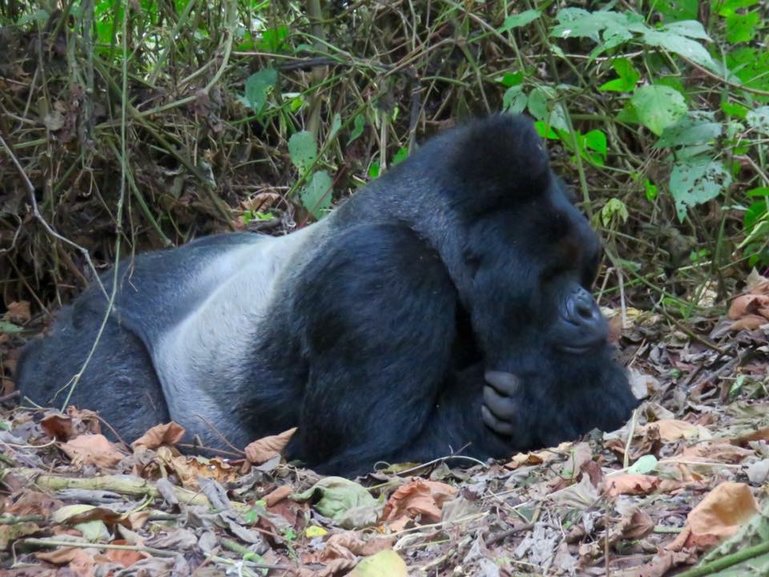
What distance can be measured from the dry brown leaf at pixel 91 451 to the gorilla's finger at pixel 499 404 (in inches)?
46.1

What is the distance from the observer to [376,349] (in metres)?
3.51

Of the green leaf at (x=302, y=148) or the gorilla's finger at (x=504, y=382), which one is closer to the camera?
the gorilla's finger at (x=504, y=382)

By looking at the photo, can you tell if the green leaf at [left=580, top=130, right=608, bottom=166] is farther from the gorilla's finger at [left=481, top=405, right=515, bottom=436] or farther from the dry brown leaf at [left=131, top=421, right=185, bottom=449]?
the dry brown leaf at [left=131, top=421, right=185, bottom=449]

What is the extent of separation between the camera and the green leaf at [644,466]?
2.84 meters

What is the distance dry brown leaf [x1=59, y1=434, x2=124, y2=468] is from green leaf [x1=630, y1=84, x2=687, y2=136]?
208cm

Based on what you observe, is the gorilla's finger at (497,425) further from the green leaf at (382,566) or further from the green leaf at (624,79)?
the green leaf at (624,79)

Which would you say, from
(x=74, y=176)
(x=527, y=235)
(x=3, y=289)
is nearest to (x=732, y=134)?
(x=527, y=235)

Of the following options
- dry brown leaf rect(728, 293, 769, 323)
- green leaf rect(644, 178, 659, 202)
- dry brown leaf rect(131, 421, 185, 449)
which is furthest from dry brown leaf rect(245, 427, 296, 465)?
green leaf rect(644, 178, 659, 202)

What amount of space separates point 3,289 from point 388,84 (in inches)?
82.3

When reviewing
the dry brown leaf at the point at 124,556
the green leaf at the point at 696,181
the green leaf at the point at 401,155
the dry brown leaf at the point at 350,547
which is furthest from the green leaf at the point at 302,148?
the dry brown leaf at the point at 124,556

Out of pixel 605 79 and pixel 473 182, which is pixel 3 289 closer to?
pixel 473 182

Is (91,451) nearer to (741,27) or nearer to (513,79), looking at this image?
(513,79)

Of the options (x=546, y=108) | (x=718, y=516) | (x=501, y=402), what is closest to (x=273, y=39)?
(x=546, y=108)

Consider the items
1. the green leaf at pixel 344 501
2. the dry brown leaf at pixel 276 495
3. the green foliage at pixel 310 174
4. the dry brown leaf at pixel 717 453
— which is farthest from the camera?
the green foliage at pixel 310 174
